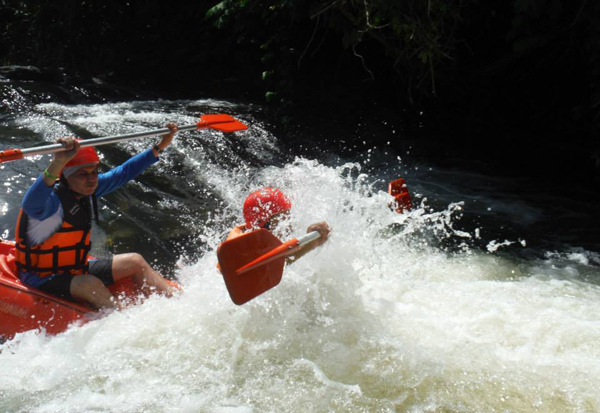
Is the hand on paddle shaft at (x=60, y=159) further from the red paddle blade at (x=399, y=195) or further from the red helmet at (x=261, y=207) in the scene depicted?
the red paddle blade at (x=399, y=195)

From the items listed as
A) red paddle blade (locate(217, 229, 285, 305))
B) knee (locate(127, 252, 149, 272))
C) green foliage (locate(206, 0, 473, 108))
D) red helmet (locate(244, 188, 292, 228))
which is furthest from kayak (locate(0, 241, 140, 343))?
green foliage (locate(206, 0, 473, 108))

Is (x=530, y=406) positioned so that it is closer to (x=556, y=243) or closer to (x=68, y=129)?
(x=556, y=243)

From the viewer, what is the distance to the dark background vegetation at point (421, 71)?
19.2 ft

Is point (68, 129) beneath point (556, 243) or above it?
above

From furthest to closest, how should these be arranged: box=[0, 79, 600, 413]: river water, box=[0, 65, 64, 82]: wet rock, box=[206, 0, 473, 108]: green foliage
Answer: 1. box=[0, 65, 64, 82]: wet rock
2. box=[206, 0, 473, 108]: green foliage
3. box=[0, 79, 600, 413]: river water

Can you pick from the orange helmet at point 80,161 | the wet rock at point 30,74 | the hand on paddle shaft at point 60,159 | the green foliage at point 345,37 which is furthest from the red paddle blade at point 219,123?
the wet rock at point 30,74

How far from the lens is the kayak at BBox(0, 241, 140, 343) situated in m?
3.30

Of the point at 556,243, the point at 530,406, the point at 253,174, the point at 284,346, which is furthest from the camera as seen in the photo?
the point at 253,174

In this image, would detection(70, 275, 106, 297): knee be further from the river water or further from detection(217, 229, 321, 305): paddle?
detection(217, 229, 321, 305): paddle

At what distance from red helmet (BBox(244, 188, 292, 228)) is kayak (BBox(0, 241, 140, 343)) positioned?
1033mm

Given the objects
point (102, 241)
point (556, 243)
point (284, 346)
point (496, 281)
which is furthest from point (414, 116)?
point (284, 346)

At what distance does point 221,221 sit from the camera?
202 inches

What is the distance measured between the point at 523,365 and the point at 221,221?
9.46 ft

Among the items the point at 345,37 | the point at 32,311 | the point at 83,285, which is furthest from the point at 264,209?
the point at 345,37
